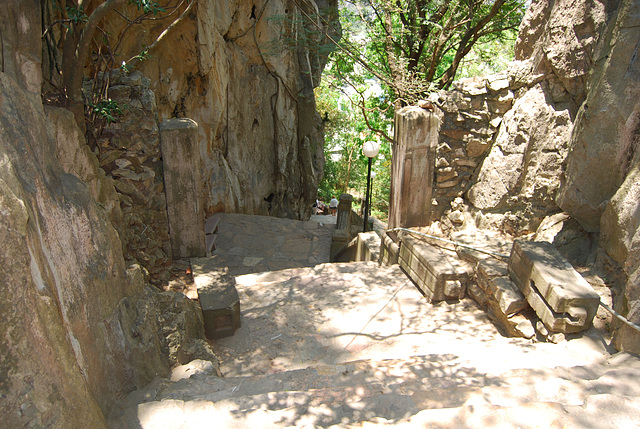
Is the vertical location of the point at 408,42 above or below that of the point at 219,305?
above

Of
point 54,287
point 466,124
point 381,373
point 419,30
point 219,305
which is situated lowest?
point 381,373

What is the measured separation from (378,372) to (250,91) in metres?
9.79

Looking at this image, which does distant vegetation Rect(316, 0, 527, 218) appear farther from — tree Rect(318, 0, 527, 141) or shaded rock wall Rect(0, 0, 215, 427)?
shaded rock wall Rect(0, 0, 215, 427)

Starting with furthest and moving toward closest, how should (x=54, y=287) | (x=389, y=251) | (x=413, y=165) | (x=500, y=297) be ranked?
1. (x=389, y=251)
2. (x=413, y=165)
3. (x=500, y=297)
4. (x=54, y=287)

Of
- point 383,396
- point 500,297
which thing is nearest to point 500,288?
point 500,297

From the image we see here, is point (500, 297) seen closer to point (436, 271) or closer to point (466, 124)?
point (436, 271)

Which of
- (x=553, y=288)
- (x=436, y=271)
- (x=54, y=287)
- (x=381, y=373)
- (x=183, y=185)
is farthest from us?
(x=183, y=185)

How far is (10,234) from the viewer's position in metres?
1.36

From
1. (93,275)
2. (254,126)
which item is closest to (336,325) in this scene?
(93,275)

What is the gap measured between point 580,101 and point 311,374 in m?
3.90

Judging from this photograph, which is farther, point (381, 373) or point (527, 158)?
point (527, 158)

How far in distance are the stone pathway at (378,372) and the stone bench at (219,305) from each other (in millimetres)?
122

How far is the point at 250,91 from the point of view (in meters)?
11.1

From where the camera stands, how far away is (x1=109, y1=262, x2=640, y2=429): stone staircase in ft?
6.31
